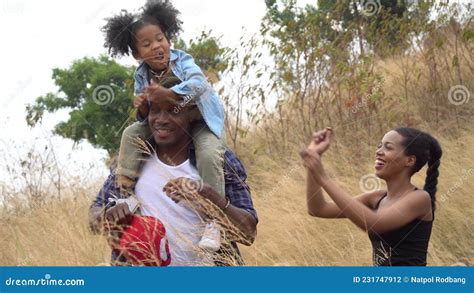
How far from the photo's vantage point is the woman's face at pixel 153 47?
4172 millimetres

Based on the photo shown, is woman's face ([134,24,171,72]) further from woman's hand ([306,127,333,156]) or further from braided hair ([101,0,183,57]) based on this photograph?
woman's hand ([306,127,333,156])

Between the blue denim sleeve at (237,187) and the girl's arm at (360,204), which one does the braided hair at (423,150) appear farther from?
the blue denim sleeve at (237,187)

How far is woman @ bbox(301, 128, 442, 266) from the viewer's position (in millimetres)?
3170

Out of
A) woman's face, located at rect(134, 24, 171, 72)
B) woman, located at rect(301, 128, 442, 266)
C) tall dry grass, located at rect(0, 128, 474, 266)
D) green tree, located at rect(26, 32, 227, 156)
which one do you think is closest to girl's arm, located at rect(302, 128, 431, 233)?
woman, located at rect(301, 128, 442, 266)

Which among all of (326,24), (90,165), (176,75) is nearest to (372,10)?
(326,24)

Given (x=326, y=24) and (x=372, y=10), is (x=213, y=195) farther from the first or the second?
(x=372, y=10)

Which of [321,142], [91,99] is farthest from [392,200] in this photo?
[91,99]

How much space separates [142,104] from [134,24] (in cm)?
86

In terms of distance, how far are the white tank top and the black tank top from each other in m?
0.69

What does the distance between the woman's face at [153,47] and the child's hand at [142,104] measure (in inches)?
20.0

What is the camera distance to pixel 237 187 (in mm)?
3492

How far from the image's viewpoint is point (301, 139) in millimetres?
9219

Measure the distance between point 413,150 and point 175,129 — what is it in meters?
1.01
